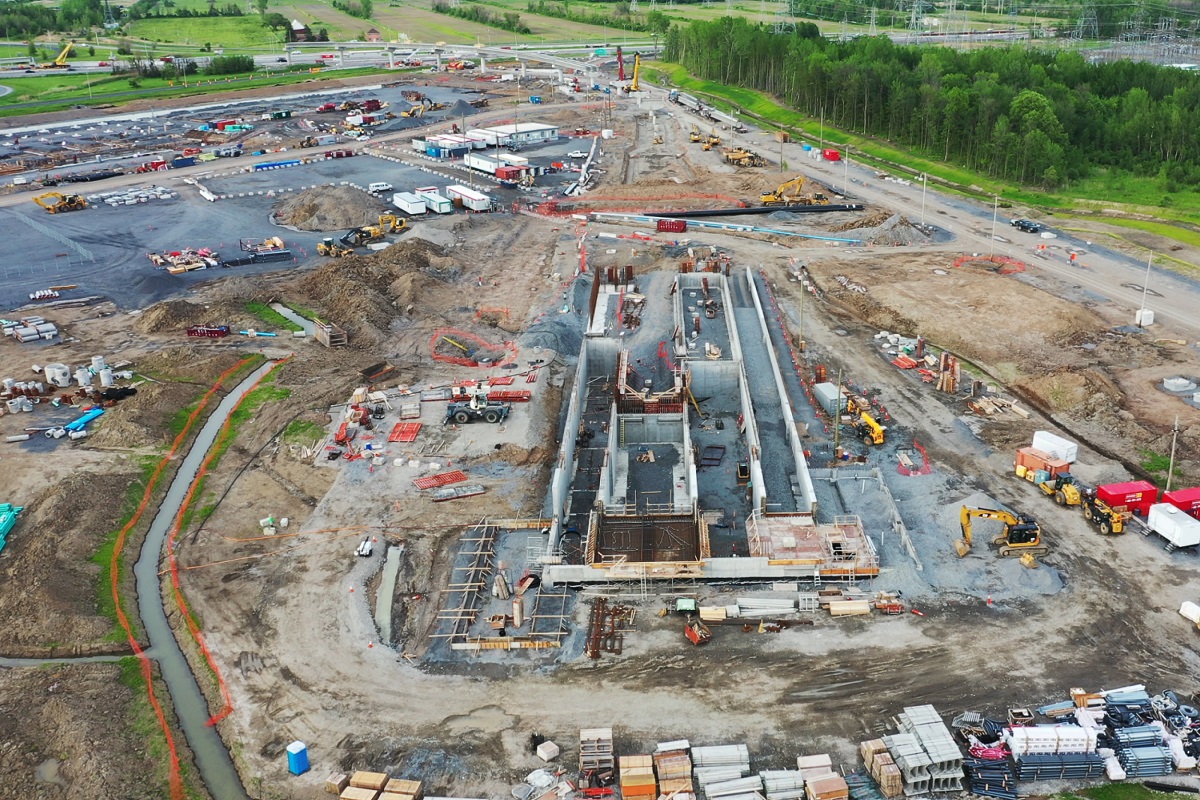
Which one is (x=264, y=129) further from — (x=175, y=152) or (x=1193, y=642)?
(x=1193, y=642)

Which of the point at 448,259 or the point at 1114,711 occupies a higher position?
the point at 448,259

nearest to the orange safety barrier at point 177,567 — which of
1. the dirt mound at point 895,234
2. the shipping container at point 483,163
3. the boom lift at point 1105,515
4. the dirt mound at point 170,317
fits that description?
the dirt mound at point 170,317

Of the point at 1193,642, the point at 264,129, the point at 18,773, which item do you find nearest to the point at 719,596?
the point at 1193,642

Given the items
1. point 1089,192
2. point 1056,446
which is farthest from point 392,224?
point 1089,192

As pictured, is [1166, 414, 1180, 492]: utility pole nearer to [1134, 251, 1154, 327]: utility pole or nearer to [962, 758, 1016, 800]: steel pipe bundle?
[1134, 251, 1154, 327]: utility pole

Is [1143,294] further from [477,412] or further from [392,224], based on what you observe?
[392,224]

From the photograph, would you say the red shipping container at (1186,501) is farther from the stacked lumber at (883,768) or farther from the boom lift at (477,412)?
the boom lift at (477,412)

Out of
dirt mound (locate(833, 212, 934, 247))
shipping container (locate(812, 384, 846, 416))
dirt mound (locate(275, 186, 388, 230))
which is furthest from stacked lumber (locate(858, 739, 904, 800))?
dirt mound (locate(275, 186, 388, 230))
